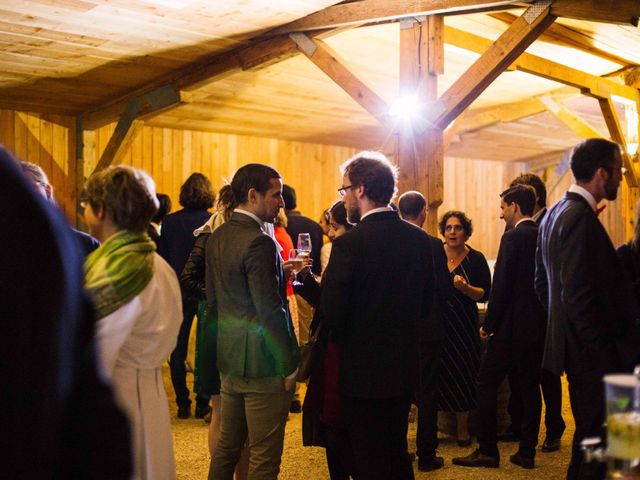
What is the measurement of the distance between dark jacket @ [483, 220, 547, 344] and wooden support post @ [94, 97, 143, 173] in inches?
172

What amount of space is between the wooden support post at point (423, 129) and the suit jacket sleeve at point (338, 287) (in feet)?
7.93

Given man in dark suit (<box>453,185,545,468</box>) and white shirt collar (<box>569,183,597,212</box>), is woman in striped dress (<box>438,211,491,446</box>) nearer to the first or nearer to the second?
man in dark suit (<box>453,185,545,468</box>)

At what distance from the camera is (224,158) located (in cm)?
875

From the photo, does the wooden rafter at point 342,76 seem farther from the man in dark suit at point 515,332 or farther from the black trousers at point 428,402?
the black trousers at point 428,402

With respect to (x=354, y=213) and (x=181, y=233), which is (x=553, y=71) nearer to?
(x=181, y=233)

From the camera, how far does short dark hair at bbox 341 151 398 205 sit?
2732 mm

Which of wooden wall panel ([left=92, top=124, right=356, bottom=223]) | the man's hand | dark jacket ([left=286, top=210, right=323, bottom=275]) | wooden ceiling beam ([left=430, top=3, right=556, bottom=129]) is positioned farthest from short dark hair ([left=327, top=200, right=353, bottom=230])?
wooden wall panel ([left=92, top=124, right=356, bottom=223])

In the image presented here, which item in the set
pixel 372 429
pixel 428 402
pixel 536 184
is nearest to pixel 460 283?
pixel 428 402

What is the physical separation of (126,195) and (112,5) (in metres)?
3.28

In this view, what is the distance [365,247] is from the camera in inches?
103

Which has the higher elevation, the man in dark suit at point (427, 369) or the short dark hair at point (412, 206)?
the short dark hair at point (412, 206)

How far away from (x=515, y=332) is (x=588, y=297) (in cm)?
136

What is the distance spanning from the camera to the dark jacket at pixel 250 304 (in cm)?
271

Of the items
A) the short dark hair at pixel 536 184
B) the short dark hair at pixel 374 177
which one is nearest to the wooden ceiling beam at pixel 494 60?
the short dark hair at pixel 536 184
